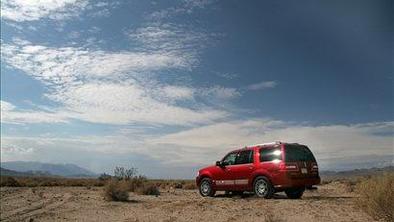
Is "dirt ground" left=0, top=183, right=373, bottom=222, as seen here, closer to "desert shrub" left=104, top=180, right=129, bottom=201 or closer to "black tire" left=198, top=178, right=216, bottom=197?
"desert shrub" left=104, top=180, right=129, bottom=201

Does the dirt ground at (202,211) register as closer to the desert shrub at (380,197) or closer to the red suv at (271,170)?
the desert shrub at (380,197)

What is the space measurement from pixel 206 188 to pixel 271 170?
4.64 m

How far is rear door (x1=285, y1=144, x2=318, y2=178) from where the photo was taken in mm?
18547

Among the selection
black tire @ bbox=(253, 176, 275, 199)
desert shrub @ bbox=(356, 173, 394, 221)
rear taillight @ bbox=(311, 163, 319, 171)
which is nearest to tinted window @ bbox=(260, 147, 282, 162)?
black tire @ bbox=(253, 176, 275, 199)

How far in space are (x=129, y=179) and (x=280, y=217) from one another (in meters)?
19.7

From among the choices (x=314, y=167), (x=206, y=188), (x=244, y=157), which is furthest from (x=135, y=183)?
(x=314, y=167)

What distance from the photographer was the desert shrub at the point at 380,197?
12.2 m

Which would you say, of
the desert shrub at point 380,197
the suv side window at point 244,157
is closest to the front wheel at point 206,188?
the suv side window at point 244,157

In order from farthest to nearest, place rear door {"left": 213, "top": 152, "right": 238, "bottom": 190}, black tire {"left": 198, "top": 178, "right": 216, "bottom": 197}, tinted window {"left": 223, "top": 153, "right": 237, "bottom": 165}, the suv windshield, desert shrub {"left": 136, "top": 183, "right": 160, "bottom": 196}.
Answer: desert shrub {"left": 136, "top": 183, "right": 160, "bottom": 196} → black tire {"left": 198, "top": 178, "right": 216, "bottom": 197} → tinted window {"left": 223, "top": 153, "right": 237, "bottom": 165} → rear door {"left": 213, "top": 152, "right": 238, "bottom": 190} → the suv windshield

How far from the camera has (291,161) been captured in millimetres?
18594

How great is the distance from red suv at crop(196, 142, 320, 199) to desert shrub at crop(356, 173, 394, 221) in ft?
17.1

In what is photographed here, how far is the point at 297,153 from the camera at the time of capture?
19.0 metres

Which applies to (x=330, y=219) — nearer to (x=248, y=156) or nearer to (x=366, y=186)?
(x=366, y=186)

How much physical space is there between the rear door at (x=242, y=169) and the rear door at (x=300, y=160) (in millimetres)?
1734
